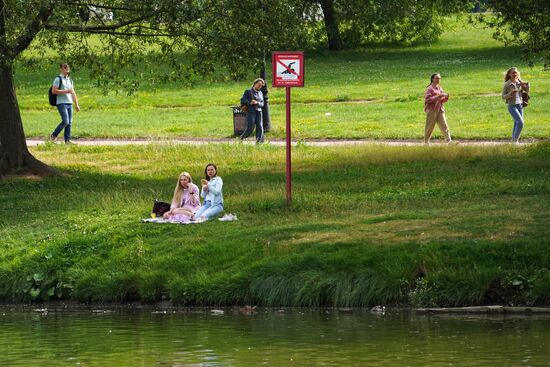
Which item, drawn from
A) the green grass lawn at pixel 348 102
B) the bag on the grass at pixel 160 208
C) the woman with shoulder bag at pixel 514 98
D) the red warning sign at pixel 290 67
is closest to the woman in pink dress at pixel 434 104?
the woman with shoulder bag at pixel 514 98

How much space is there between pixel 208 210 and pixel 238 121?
15.1 m

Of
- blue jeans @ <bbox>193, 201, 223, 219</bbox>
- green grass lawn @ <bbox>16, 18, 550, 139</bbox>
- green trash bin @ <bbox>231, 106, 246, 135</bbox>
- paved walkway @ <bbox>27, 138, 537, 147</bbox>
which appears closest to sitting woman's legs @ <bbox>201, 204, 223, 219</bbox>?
blue jeans @ <bbox>193, 201, 223, 219</bbox>

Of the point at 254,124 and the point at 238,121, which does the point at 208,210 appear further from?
the point at 238,121

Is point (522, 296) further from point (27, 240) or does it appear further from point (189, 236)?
point (27, 240)

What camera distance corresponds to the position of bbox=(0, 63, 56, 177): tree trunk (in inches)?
953

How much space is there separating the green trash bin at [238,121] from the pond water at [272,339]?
17891 mm

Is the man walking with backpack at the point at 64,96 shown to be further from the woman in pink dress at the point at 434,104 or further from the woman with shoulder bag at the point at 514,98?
the woman with shoulder bag at the point at 514,98

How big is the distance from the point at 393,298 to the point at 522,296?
154 centimetres

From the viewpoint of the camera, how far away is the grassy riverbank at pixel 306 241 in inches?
632

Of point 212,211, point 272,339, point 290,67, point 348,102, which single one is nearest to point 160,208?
point 212,211

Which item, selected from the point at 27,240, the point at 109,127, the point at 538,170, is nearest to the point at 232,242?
the point at 27,240

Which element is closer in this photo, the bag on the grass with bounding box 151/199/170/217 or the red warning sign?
the red warning sign

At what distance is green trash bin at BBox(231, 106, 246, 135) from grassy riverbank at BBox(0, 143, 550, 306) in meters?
10.1

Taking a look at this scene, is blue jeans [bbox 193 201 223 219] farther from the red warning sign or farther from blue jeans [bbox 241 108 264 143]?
blue jeans [bbox 241 108 264 143]
